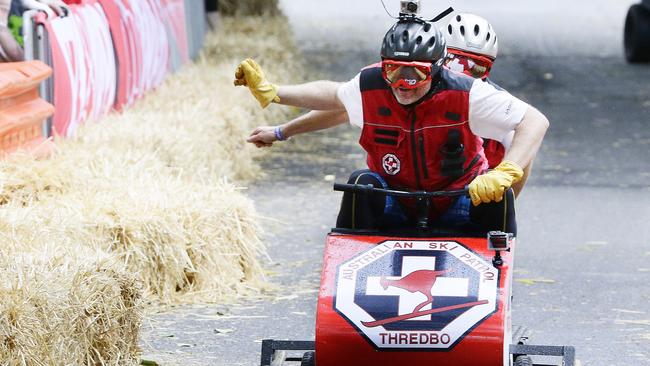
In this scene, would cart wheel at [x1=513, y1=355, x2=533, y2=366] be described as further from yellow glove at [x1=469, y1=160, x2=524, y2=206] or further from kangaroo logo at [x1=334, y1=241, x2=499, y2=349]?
yellow glove at [x1=469, y1=160, x2=524, y2=206]

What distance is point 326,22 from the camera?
29.2 meters

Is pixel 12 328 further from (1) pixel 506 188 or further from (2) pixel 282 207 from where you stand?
(2) pixel 282 207

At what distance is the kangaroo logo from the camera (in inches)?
215

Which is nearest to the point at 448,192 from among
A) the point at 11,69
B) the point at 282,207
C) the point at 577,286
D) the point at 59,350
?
the point at 59,350

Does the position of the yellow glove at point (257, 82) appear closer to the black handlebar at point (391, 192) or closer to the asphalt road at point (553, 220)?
the black handlebar at point (391, 192)

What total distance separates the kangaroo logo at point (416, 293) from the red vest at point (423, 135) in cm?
53

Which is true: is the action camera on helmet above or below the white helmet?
above

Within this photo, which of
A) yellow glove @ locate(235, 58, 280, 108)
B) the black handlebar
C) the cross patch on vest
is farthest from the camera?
yellow glove @ locate(235, 58, 280, 108)

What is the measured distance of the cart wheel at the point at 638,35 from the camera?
21219mm

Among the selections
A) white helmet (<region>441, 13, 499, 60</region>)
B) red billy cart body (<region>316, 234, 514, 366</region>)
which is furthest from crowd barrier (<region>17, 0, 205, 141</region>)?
red billy cart body (<region>316, 234, 514, 366</region>)

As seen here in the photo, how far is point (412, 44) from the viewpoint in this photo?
599 centimetres

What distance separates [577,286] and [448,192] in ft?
10.4

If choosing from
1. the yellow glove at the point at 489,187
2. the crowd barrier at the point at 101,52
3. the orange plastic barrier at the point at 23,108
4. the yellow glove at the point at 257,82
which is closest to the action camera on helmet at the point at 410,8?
the yellow glove at the point at 257,82

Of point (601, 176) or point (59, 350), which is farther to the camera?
point (601, 176)
